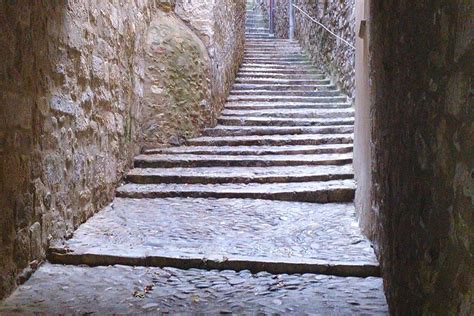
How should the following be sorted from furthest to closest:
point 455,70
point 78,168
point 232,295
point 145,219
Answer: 1. point 145,219
2. point 78,168
3. point 232,295
4. point 455,70

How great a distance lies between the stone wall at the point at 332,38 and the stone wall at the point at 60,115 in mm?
2791

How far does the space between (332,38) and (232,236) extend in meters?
4.90

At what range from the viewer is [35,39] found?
2408mm

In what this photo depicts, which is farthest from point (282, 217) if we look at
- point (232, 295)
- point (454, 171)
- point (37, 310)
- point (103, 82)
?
point (454, 171)

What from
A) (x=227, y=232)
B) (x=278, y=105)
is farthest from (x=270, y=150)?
(x=227, y=232)

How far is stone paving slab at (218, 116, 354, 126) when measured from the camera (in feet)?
18.3

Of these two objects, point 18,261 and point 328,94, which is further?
point 328,94

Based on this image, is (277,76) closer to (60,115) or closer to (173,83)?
(173,83)

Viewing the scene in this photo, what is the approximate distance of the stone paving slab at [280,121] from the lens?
18.3ft

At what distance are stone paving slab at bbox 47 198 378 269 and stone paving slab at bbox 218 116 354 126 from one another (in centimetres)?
200

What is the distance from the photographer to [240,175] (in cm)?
427

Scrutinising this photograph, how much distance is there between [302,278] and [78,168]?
5.28 ft

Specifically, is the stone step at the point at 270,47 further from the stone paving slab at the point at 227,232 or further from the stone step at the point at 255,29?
the stone paving slab at the point at 227,232

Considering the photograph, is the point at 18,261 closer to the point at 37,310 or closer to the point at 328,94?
the point at 37,310
